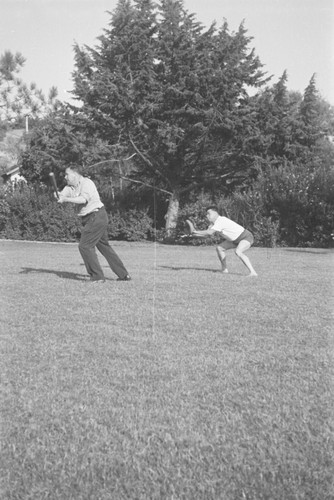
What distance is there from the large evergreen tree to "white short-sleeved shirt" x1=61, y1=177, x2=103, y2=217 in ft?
63.8

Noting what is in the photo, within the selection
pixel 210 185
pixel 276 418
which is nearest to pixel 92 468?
pixel 276 418

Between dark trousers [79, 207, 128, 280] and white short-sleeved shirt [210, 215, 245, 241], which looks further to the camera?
white short-sleeved shirt [210, 215, 245, 241]

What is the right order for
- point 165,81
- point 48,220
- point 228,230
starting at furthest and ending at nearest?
point 48,220, point 165,81, point 228,230

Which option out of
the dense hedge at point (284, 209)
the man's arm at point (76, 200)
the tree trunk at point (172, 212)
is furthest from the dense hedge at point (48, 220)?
the man's arm at point (76, 200)

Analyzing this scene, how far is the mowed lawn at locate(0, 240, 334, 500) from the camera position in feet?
9.29

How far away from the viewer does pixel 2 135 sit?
34.0 meters

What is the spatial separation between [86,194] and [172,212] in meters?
22.6

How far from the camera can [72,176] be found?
9688 millimetres

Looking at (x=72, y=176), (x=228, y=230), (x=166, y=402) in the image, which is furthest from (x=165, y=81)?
(x=166, y=402)

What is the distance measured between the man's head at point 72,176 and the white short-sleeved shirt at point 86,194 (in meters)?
0.07

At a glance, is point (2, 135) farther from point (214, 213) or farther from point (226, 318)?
point (226, 318)

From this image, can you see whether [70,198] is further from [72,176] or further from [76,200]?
[72,176]

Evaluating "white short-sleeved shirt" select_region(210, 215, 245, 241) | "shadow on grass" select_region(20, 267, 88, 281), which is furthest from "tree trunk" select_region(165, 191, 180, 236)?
"white short-sleeved shirt" select_region(210, 215, 245, 241)

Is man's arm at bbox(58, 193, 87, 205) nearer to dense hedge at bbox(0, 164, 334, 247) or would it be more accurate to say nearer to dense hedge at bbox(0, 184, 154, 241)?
dense hedge at bbox(0, 164, 334, 247)
